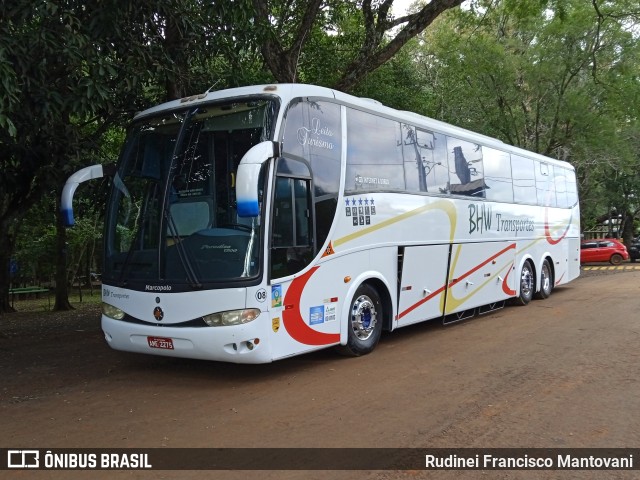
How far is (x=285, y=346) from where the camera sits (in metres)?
6.29

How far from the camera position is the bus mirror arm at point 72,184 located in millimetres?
6699

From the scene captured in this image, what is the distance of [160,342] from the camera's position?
6289 mm

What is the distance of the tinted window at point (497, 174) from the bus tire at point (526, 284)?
184 cm

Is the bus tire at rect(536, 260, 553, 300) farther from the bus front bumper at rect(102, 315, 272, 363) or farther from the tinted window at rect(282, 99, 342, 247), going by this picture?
the bus front bumper at rect(102, 315, 272, 363)

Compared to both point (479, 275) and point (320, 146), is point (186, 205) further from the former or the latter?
point (479, 275)

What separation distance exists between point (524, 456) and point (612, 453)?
0.69m

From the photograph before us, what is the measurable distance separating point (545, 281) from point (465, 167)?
5255 millimetres

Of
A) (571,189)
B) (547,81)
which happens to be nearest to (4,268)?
(571,189)

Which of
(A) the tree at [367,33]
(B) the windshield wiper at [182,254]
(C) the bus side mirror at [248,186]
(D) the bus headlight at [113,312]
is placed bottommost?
(D) the bus headlight at [113,312]

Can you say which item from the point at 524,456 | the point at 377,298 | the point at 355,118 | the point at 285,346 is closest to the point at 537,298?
the point at 377,298

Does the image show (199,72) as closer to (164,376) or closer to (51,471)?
(164,376)

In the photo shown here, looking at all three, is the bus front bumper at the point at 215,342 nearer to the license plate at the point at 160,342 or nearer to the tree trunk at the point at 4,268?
the license plate at the point at 160,342

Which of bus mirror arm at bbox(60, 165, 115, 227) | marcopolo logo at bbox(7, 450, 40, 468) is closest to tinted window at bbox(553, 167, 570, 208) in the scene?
bus mirror arm at bbox(60, 165, 115, 227)

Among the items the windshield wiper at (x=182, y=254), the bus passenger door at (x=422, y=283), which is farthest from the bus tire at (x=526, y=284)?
the windshield wiper at (x=182, y=254)
